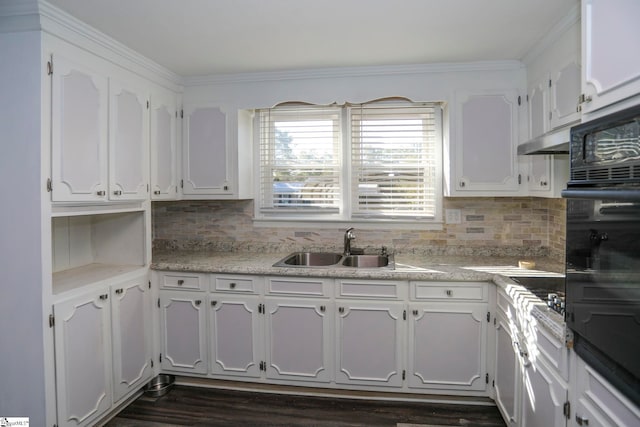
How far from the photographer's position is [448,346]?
2576mm

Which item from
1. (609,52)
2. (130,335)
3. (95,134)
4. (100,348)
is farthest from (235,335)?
(609,52)

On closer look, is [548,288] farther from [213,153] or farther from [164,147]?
[164,147]

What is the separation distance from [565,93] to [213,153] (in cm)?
244

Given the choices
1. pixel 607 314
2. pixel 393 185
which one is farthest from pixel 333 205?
pixel 607 314

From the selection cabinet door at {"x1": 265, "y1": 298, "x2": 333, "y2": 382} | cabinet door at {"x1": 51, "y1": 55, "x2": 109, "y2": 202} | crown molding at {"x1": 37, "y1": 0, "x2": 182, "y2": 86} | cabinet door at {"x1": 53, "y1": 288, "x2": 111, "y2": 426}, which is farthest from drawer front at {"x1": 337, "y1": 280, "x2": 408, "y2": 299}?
crown molding at {"x1": 37, "y1": 0, "x2": 182, "y2": 86}

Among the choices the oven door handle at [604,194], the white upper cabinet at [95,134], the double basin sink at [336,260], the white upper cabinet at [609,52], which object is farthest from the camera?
the double basin sink at [336,260]

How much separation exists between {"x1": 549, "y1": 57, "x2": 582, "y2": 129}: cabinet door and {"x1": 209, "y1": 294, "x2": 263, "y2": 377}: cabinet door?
7.25ft

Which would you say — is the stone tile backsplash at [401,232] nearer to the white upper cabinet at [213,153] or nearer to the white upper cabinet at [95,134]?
the white upper cabinet at [213,153]

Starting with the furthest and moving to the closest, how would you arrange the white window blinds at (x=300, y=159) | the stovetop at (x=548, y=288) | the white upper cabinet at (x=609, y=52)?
the white window blinds at (x=300, y=159) → the stovetop at (x=548, y=288) → the white upper cabinet at (x=609, y=52)

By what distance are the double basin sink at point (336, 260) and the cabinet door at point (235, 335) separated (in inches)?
16.0

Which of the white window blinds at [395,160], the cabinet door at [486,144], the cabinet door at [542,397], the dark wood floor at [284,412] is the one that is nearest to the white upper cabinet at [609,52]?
the cabinet door at [542,397]

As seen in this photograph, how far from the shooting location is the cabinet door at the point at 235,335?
2762 millimetres

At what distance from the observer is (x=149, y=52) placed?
104 inches

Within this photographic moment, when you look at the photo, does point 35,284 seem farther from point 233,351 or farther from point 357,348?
point 357,348
